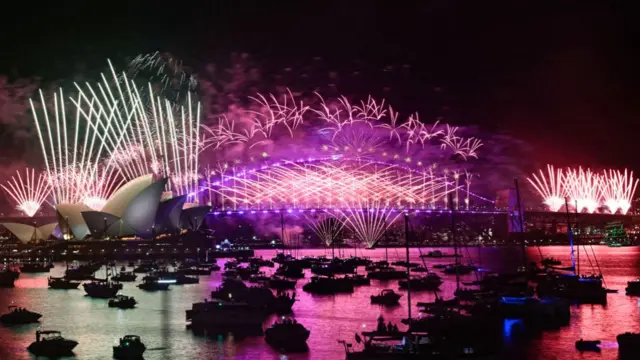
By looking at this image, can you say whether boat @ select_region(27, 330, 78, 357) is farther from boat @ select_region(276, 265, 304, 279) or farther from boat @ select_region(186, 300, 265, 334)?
boat @ select_region(276, 265, 304, 279)

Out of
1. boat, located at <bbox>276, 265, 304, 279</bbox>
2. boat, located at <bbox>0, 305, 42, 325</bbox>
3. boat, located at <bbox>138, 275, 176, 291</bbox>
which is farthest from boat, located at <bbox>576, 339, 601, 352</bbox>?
boat, located at <bbox>276, 265, 304, 279</bbox>

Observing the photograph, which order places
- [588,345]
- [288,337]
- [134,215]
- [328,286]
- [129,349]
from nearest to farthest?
[129,349]
[588,345]
[288,337]
[328,286]
[134,215]

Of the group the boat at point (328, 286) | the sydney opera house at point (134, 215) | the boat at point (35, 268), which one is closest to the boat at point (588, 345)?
the boat at point (328, 286)

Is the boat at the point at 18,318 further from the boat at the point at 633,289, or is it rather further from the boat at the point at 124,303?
the boat at the point at 633,289

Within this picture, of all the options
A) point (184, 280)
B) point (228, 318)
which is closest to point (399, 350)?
point (228, 318)

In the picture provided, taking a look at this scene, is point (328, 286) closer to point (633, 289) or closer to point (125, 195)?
point (633, 289)

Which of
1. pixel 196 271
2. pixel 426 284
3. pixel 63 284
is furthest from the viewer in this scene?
pixel 196 271
